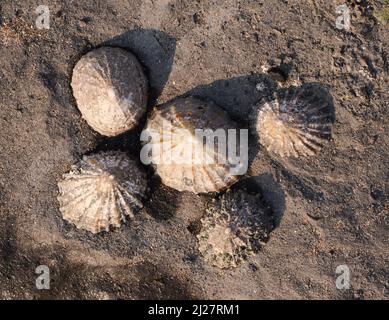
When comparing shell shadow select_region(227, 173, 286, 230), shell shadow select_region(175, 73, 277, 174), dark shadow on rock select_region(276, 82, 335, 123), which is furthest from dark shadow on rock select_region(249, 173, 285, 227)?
dark shadow on rock select_region(276, 82, 335, 123)

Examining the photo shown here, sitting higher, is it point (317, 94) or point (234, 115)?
point (317, 94)

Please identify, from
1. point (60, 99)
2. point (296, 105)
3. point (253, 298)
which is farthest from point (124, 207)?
point (296, 105)

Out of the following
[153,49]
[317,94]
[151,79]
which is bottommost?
[317,94]

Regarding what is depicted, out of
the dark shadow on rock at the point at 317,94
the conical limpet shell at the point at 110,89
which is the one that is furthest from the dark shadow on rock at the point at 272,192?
the conical limpet shell at the point at 110,89

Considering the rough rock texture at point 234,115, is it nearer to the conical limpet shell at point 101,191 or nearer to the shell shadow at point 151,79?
the shell shadow at point 151,79

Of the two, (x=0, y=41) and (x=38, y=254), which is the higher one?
(x=0, y=41)

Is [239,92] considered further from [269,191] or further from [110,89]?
[110,89]

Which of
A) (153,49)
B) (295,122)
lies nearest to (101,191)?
(153,49)

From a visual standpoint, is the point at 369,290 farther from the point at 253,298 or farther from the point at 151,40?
the point at 151,40
